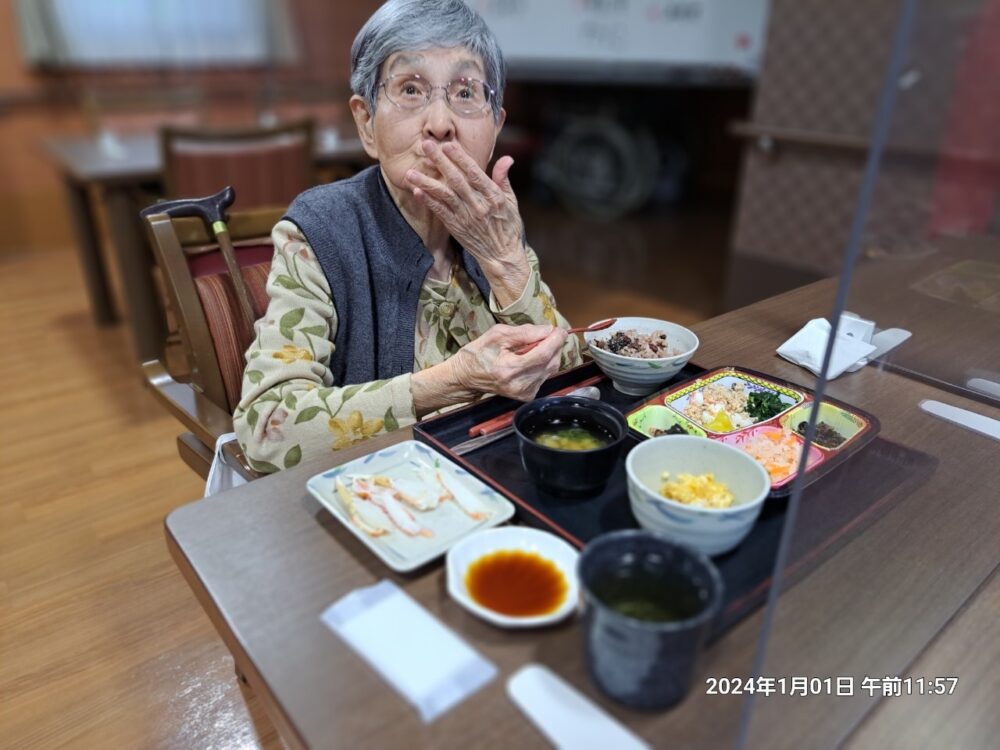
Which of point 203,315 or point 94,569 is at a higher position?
point 203,315

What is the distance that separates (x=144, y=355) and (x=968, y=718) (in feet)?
9.90

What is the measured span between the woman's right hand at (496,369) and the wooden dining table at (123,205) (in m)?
2.02

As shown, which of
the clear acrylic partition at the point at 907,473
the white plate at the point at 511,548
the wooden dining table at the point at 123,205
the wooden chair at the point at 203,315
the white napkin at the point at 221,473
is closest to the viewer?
the clear acrylic partition at the point at 907,473

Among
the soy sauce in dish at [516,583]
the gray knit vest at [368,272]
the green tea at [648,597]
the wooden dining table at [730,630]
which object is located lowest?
the wooden dining table at [730,630]

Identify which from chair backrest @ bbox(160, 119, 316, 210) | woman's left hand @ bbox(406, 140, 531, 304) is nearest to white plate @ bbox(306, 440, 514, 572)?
woman's left hand @ bbox(406, 140, 531, 304)

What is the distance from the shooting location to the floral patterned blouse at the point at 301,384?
Answer: 97 cm

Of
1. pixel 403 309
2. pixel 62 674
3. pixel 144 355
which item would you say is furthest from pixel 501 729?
pixel 144 355

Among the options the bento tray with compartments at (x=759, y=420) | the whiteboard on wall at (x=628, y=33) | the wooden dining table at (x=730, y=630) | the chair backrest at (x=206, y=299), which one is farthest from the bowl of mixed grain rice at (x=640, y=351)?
the whiteboard on wall at (x=628, y=33)

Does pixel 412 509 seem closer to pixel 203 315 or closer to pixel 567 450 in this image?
pixel 567 450

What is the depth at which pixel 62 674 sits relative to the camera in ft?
4.81

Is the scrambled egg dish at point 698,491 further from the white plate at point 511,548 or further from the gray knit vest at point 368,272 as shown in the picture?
the gray knit vest at point 368,272

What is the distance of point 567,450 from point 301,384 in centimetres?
42

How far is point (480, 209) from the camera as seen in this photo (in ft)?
3.43

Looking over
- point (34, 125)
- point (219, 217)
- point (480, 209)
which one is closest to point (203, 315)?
point (219, 217)
